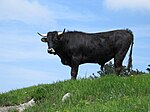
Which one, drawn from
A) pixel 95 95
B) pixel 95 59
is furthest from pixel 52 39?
pixel 95 95

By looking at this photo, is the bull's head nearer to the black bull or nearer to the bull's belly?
the black bull

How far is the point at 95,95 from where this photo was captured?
12.8 metres

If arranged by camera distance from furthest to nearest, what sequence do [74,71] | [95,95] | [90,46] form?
[90,46], [74,71], [95,95]

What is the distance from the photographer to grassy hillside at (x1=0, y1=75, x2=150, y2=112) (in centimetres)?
1038

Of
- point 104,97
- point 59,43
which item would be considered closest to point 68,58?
point 59,43

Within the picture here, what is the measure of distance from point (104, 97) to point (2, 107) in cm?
483

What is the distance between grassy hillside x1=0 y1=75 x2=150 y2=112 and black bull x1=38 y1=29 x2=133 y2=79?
3453 millimetres

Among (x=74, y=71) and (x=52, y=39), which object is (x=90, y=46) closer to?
(x=74, y=71)

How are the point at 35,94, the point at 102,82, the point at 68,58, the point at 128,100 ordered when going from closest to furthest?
the point at 128,100 < the point at 102,82 < the point at 35,94 < the point at 68,58

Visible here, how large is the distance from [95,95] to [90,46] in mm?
6331

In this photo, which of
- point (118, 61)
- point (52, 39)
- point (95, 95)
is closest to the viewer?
point (95, 95)

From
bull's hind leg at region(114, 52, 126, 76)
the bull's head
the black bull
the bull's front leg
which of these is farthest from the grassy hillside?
bull's hind leg at region(114, 52, 126, 76)

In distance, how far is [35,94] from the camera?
1497cm

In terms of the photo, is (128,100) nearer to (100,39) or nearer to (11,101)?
(11,101)
